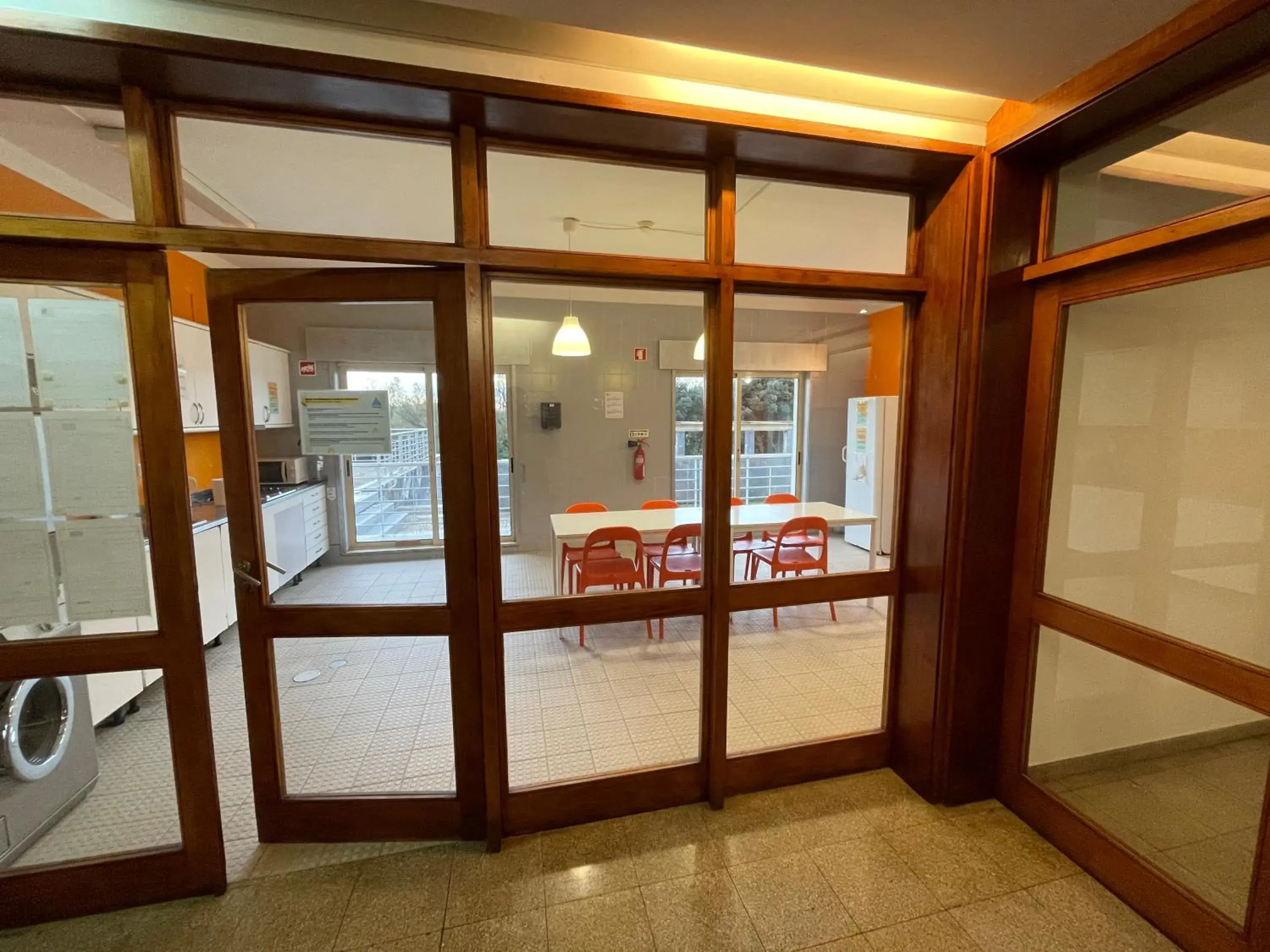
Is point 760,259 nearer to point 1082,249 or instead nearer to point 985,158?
point 985,158

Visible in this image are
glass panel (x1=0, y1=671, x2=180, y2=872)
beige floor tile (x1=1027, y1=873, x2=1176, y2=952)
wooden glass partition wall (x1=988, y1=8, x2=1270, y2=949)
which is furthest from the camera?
glass panel (x1=0, y1=671, x2=180, y2=872)

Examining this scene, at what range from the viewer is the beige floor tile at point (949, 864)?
1.68 metres

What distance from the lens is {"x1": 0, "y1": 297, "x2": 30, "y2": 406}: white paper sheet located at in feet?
4.80

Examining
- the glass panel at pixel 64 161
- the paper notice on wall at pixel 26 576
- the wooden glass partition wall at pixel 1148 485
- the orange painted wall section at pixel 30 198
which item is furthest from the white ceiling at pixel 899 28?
the paper notice on wall at pixel 26 576

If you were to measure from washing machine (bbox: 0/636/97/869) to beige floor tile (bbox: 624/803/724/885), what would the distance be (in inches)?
80.2

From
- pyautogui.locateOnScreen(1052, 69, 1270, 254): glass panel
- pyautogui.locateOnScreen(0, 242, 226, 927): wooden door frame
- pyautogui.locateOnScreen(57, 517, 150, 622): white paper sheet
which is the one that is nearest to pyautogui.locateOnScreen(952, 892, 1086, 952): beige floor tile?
pyautogui.locateOnScreen(1052, 69, 1270, 254): glass panel

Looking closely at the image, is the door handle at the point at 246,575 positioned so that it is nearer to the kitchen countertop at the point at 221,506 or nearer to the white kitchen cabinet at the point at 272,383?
the kitchen countertop at the point at 221,506

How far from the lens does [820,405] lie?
6125 mm

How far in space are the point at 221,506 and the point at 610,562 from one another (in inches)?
116

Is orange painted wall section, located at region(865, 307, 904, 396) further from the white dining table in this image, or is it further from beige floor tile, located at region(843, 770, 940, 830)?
beige floor tile, located at region(843, 770, 940, 830)

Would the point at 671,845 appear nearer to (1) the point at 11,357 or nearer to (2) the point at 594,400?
(1) the point at 11,357

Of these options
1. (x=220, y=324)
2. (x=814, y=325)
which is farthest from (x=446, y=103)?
(x=814, y=325)

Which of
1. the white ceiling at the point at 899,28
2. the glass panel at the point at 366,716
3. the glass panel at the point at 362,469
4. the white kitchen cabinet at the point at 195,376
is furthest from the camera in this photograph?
the white kitchen cabinet at the point at 195,376

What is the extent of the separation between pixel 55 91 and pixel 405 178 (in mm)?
1283
